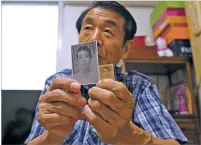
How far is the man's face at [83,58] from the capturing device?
23.0 inches

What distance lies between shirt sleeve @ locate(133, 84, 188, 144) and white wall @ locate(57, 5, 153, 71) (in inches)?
38.5

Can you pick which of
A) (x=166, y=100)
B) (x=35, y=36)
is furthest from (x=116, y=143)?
(x=35, y=36)

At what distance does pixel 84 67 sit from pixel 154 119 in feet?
1.00

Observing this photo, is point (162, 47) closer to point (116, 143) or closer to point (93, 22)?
point (93, 22)

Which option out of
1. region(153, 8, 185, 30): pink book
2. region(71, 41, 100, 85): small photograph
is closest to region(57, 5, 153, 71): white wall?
region(153, 8, 185, 30): pink book

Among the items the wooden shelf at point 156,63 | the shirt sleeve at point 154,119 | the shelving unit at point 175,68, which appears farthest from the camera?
the wooden shelf at point 156,63

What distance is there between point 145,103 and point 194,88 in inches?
27.6

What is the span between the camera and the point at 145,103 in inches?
31.3

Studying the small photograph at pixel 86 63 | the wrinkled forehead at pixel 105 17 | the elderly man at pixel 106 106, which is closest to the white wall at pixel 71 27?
the elderly man at pixel 106 106

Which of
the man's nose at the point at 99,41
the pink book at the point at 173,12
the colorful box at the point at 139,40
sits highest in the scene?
the pink book at the point at 173,12

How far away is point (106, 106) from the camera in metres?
0.51

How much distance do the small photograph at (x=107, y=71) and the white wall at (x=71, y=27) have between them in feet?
3.75

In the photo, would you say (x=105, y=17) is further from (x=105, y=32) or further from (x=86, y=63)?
(x=86, y=63)

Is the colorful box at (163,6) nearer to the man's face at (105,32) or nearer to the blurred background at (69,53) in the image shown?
the blurred background at (69,53)
